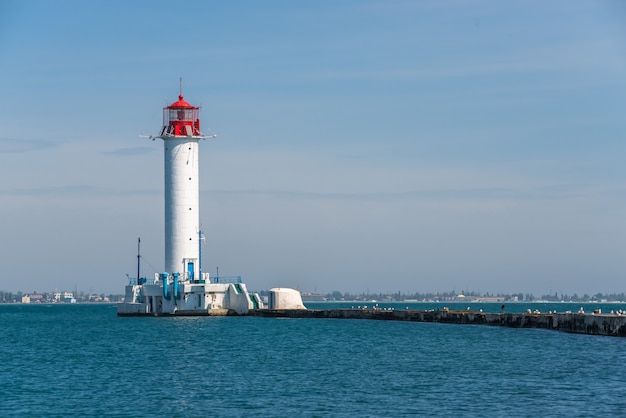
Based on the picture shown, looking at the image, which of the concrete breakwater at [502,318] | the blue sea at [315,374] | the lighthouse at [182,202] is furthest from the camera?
the lighthouse at [182,202]

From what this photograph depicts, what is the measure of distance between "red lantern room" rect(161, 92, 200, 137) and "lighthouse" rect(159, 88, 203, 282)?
1.7 inches

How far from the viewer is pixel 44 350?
58.4m

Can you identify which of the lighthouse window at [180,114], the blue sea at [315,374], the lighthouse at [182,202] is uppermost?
the lighthouse window at [180,114]

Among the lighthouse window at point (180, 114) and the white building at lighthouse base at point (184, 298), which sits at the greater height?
the lighthouse window at point (180, 114)

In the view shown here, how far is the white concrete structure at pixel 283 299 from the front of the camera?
94688 mm

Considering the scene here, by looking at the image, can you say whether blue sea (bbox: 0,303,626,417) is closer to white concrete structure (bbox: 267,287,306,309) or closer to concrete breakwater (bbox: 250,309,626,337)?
concrete breakwater (bbox: 250,309,626,337)

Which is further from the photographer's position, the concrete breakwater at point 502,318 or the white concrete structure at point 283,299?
the white concrete structure at point 283,299

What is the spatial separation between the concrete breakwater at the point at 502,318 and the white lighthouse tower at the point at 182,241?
19.6 feet

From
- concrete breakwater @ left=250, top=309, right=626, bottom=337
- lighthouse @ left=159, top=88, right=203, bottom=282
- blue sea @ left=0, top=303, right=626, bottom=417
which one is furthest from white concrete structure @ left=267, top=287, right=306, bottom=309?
blue sea @ left=0, top=303, right=626, bottom=417

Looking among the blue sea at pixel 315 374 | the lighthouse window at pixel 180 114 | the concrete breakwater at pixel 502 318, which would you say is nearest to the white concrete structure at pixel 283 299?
the concrete breakwater at pixel 502 318

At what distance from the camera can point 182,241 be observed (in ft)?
279

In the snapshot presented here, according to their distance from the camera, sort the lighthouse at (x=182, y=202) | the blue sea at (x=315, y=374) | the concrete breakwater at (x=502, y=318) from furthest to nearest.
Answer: the lighthouse at (x=182, y=202), the concrete breakwater at (x=502, y=318), the blue sea at (x=315, y=374)

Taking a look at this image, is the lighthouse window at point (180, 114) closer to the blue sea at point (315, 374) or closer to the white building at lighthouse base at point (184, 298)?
the white building at lighthouse base at point (184, 298)

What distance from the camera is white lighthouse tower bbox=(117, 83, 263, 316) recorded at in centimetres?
8519
